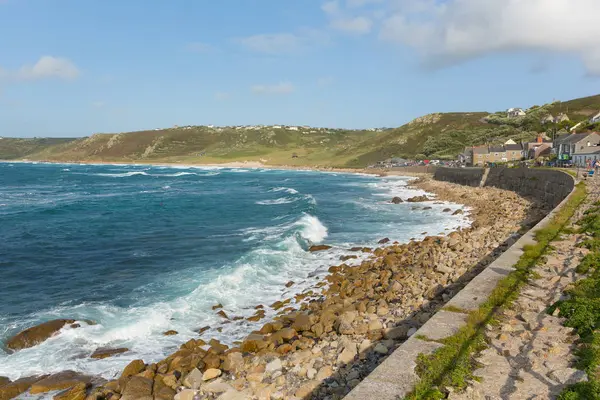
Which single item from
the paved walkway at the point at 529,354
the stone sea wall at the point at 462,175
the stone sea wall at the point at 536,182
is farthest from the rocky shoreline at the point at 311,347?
the stone sea wall at the point at 462,175

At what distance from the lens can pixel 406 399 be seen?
6387mm

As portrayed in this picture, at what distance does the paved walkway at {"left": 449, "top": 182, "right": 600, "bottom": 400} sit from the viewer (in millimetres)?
6723

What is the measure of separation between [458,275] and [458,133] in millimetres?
136088

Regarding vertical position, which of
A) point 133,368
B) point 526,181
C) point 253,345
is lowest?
point 133,368

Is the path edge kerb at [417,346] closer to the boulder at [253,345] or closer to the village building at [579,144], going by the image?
the boulder at [253,345]

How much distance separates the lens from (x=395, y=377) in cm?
703

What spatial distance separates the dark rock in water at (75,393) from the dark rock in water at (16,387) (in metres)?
1.29

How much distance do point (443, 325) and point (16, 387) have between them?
37.4 ft

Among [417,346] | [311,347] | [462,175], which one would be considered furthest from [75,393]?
[462,175]

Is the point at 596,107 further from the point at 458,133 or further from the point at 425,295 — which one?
the point at 425,295

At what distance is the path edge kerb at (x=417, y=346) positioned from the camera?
6684 mm

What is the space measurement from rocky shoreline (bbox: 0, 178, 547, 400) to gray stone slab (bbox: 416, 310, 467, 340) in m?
1.35

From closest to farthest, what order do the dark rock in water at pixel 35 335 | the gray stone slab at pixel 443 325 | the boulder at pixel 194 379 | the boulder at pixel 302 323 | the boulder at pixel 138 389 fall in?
the gray stone slab at pixel 443 325
the boulder at pixel 138 389
the boulder at pixel 194 379
the boulder at pixel 302 323
the dark rock in water at pixel 35 335

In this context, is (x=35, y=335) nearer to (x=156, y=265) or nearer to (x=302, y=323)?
(x=156, y=265)
